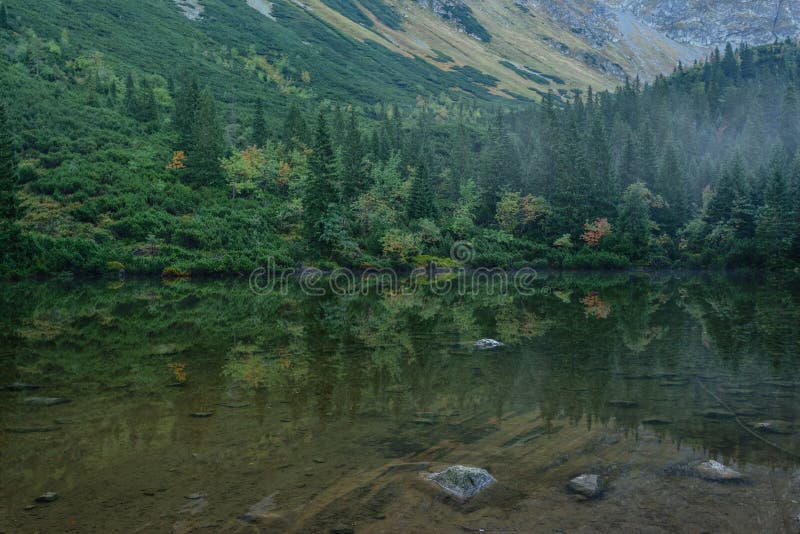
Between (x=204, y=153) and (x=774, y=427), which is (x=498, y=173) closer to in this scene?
(x=204, y=153)

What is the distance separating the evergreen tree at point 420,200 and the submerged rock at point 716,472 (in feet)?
209

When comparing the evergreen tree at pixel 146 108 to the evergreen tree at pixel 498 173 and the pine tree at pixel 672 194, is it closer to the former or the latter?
the evergreen tree at pixel 498 173

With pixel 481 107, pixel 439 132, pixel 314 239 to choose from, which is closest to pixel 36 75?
pixel 314 239

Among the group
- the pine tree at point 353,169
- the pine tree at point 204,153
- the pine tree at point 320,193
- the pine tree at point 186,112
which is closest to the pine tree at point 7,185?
the pine tree at point 204,153

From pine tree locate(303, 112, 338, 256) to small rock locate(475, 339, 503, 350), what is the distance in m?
43.2

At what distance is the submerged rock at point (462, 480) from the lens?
760cm

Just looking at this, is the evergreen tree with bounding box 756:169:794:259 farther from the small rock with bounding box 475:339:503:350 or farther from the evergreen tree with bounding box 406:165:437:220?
the small rock with bounding box 475:339:503:350

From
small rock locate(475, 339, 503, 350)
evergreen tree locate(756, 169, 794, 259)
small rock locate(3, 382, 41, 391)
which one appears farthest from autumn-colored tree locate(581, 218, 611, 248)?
small rock locate(3, 382, 41, 391)

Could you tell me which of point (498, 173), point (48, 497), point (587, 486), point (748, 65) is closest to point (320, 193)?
point (498, 173)

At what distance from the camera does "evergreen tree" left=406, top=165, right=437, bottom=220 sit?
72.0 m

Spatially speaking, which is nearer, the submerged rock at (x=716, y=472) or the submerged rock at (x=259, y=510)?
the submerged rock at (x=259, y=510)

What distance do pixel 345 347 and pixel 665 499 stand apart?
1205cm

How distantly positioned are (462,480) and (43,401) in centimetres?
943

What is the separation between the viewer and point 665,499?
7.28m
